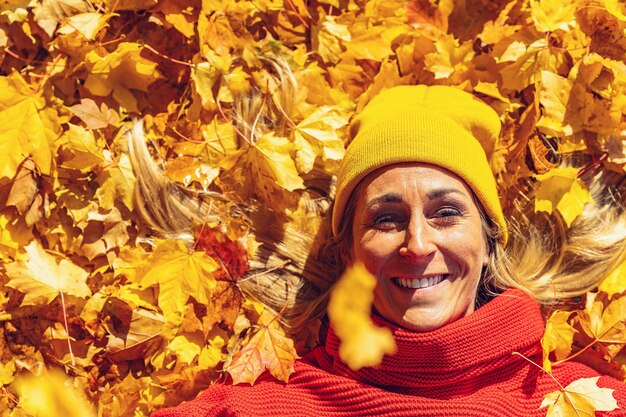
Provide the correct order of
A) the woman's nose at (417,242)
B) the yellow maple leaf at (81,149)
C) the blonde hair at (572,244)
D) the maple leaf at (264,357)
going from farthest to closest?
the blonde hair at (572,244) < the yellow maple leaf at (81,149) < the maple leaf at (264,357) < the woman's nose at (417,242)

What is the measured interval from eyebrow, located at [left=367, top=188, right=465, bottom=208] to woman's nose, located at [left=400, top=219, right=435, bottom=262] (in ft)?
0.28

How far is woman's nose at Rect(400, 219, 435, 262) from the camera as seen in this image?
102 inches

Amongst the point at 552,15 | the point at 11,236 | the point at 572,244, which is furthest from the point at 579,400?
the point at 11,236

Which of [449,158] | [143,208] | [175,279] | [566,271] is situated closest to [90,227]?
[143,208]

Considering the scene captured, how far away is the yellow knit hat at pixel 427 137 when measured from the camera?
267 cm

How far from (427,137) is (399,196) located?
0.72ft

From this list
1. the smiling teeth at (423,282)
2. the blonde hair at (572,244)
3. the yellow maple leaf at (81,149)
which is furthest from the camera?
the blonde hair at (572,244)

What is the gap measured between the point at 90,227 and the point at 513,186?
1647 millimetres

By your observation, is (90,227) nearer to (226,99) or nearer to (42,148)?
(42,148)

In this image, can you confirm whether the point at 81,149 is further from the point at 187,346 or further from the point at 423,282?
the point at 423,282

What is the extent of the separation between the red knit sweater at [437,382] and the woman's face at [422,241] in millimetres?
81

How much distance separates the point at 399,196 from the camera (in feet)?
8.75

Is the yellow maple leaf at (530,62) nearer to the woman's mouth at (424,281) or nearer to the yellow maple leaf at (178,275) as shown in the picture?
the woman's mouth at (424,281)

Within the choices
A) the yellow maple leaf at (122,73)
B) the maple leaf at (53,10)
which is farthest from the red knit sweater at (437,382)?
the maple leaf at (53,10)
